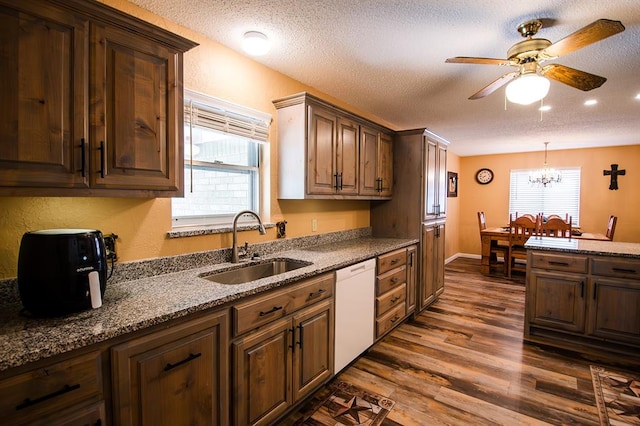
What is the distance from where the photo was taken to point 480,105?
3.57 meters

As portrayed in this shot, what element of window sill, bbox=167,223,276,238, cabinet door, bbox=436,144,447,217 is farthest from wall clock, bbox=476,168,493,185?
window sill, bbox=167,223,276,238

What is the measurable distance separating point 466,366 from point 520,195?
5.36 metres

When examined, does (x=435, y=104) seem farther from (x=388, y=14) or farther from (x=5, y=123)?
(x=5, y=123)

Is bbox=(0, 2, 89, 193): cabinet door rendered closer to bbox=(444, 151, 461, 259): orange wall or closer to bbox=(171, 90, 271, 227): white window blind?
bbox=(171, 90, 271, 227): white window blind

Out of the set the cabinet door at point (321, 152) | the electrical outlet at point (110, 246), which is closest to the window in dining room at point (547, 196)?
the cabinet door at point (321, 152)

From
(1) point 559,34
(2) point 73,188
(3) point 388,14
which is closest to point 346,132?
(3) point 388,14

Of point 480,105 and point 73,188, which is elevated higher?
point 480,105

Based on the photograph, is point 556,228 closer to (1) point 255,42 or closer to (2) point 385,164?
(2) point 385,164

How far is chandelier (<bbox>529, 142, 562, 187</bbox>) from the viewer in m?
5.82

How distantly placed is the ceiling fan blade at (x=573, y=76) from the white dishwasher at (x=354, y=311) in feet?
5.88

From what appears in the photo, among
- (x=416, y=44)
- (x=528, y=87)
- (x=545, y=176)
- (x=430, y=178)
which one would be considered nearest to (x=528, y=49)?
(x=528, y=87)

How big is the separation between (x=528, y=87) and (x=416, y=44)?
2.50 feet

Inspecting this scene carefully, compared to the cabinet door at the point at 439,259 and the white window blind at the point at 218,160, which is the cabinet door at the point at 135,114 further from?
the cabinet door at the point at 439,259

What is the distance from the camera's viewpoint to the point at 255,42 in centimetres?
208
